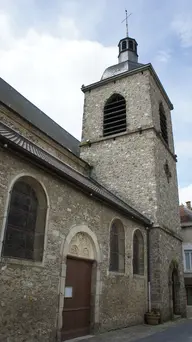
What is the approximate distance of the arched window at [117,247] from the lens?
9.13 metres

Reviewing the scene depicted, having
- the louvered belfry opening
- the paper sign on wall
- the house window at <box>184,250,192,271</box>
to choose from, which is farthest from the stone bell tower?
the paper sign on wall

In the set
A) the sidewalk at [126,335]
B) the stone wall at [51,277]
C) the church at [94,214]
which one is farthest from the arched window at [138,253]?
the sidewalk at [126,335]

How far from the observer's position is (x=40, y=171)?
21.7 ft

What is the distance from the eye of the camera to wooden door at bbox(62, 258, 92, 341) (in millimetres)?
6863

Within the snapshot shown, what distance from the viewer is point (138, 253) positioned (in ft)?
35.3

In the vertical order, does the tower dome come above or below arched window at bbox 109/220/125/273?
above

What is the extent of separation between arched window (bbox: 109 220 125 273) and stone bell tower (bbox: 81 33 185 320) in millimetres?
2217

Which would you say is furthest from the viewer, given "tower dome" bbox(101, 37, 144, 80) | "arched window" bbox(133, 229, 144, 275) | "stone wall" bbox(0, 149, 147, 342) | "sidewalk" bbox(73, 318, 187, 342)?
"tower dome" bbox(101, 37, 144, 80)

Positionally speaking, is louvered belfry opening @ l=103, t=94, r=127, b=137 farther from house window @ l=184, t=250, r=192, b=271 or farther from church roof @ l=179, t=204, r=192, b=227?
house window @ l=184, t=250, r=192, b=271

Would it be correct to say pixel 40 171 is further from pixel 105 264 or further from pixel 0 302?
pixel 105 264

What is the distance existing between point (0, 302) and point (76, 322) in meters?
2.79

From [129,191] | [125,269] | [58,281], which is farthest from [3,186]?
[129,191]

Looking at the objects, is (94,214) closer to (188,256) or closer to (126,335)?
(126,335)

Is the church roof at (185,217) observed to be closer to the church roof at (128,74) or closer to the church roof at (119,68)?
the church roof at (128,74)
